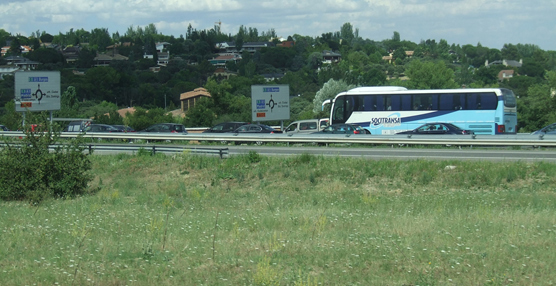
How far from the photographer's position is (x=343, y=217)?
12.2m

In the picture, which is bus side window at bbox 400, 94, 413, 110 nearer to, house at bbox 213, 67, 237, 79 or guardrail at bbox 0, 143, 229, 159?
guardrail at bbox 0, 143, 229, 159

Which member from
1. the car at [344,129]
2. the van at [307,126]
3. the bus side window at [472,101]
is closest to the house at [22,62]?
the van at [307,126]

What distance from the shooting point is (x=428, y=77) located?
11069 centimetres

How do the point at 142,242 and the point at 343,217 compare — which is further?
the point at 343,217

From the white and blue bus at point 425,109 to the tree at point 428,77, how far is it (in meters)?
73.2

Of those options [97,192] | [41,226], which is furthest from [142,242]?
[97,192]

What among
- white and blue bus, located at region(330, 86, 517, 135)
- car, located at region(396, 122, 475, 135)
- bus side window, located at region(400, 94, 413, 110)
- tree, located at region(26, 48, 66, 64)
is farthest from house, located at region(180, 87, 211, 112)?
tree, located at region(26, 48, 66, 64)

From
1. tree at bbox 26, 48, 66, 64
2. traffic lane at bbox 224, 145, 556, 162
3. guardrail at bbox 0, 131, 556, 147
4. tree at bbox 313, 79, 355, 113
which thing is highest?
tree at bbox 26, 48, 66, 64

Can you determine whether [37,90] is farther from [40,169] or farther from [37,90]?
[40,169]

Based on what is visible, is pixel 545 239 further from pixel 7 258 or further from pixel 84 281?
pixel 7 258

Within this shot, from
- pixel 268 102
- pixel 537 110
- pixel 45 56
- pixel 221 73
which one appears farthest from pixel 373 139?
Result: pixel 45 56

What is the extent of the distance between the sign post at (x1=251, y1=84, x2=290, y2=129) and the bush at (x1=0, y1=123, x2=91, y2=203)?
22.8 meters

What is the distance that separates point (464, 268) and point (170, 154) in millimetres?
18956

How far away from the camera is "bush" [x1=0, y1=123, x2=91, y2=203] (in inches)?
714
